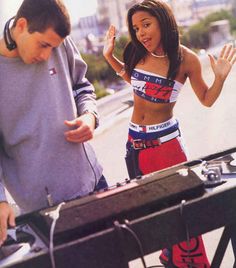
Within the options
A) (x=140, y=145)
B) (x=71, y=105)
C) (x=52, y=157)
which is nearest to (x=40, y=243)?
(x=52, y=157)

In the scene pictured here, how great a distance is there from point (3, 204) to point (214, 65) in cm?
130

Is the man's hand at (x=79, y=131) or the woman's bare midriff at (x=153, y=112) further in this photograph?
the woman's bare midriff at (x=153, y=112)

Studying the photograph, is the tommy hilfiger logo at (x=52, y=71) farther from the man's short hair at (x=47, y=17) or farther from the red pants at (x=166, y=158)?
the red pants at (x=166, y=158)

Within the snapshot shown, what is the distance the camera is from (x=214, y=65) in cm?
244

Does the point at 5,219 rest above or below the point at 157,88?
below

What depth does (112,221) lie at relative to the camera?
1.53 m

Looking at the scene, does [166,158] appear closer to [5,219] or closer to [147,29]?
[147,29]

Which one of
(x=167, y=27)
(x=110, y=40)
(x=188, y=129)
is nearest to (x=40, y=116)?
(x=167, y=27)

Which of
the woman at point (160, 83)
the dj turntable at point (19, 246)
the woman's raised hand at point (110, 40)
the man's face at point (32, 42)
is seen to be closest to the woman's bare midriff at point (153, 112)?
the woman at point (160, 83)

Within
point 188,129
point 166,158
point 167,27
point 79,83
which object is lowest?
point 188,129

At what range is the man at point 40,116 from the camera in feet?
5.53

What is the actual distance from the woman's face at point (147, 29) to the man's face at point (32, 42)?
0.88 m

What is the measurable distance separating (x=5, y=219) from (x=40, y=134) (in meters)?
0.32

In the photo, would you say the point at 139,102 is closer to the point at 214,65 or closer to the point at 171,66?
the point at 171,66
